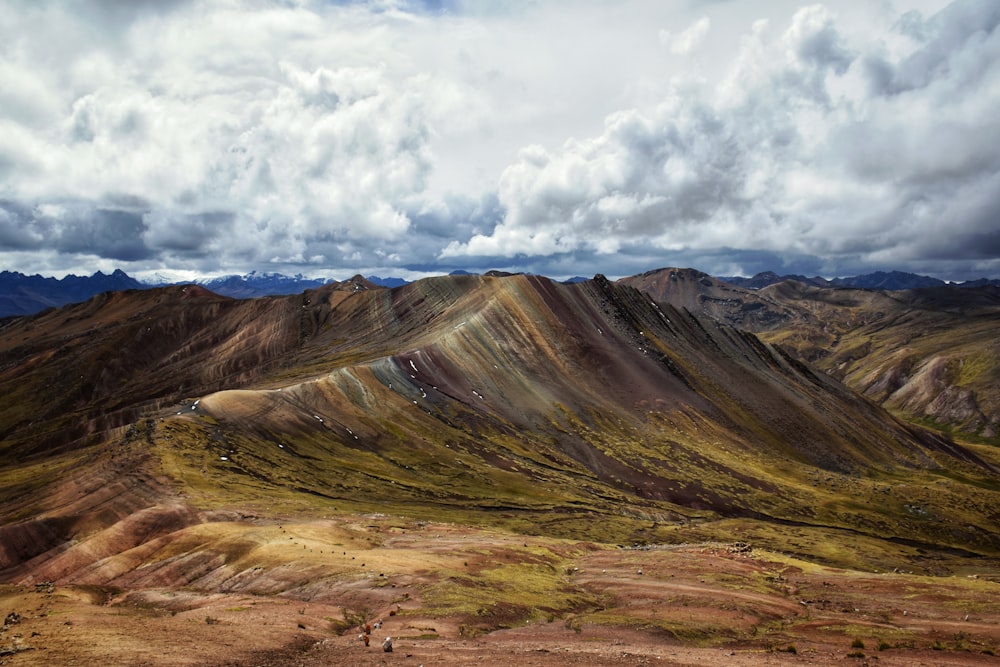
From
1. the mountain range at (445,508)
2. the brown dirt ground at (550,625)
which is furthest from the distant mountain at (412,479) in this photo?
the brown dirt ground at (550,625)

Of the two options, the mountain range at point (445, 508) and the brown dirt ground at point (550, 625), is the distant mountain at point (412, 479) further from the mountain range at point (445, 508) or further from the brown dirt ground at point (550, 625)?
the brown dirt ground at point (550, 625)

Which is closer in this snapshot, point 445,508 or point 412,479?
point 445,508

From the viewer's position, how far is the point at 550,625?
4900 centimetres

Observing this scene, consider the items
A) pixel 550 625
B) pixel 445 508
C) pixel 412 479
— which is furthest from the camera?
pixel 412 479

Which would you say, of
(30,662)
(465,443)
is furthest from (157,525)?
(465,443)

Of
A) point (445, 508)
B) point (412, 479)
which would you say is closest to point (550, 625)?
point (445, 508)

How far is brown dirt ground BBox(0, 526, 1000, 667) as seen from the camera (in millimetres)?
36969

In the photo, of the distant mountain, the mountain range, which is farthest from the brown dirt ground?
the distant mountain

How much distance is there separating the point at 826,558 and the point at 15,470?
154218 millimetres

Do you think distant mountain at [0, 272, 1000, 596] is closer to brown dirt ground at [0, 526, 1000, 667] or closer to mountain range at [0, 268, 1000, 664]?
mountain range at [0, 268, 1000, 664]

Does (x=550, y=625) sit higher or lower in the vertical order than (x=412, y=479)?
higher

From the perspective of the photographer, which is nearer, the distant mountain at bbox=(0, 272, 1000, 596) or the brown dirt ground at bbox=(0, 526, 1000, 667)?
the brown dirt ground at bbox=(0, 526, 1000, 667)

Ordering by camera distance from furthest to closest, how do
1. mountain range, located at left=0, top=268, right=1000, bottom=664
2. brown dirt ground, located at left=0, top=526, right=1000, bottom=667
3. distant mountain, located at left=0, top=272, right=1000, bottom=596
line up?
distant mountain, located at left=0, top=272, right=1000, bottom=596, mountain range, located at left=0, top=268, right=1000, bottom=664, brown dirt ground, located at left=0, top=526, right=1000, bottom=667

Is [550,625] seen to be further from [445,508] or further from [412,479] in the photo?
[412,479]
